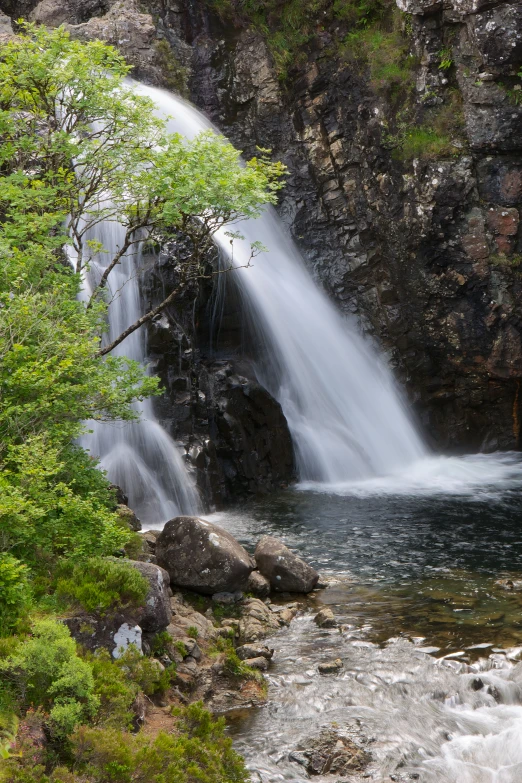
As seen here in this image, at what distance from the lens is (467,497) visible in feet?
63.1

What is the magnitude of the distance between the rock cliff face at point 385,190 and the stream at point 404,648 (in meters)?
4.48

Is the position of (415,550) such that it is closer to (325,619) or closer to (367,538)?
(367,538)

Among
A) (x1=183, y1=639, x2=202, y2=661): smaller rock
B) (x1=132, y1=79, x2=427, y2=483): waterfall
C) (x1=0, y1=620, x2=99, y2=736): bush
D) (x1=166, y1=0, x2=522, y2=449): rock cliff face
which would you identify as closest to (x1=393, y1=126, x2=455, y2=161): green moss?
(x1=166, y1=0, x2=522, y2=449): rock cliff face

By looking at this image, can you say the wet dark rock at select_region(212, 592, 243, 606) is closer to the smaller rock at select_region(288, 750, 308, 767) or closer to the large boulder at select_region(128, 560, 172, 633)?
the large boulder at select_region(128, 560, 172, 633)

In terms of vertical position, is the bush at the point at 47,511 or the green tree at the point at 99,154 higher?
the green tree at the point at 99,154

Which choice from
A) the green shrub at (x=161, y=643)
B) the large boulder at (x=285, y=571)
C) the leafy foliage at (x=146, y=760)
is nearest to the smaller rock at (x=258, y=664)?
the green shrub at (x=161, y=643)

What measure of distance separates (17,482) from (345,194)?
18.0 metres

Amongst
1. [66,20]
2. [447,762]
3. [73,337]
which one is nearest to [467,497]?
[447,762]

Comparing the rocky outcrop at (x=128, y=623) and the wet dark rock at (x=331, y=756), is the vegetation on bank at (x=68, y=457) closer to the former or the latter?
the rocky outcrop at (x=128, y=623)

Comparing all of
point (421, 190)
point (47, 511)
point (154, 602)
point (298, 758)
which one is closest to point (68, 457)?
point (47, 511)

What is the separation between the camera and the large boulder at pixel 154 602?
945 centimetres

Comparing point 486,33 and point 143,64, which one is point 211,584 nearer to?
point 486,33

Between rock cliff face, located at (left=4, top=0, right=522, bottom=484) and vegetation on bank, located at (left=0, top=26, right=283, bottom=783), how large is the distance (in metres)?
7.04

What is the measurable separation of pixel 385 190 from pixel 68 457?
1557 centimetres
